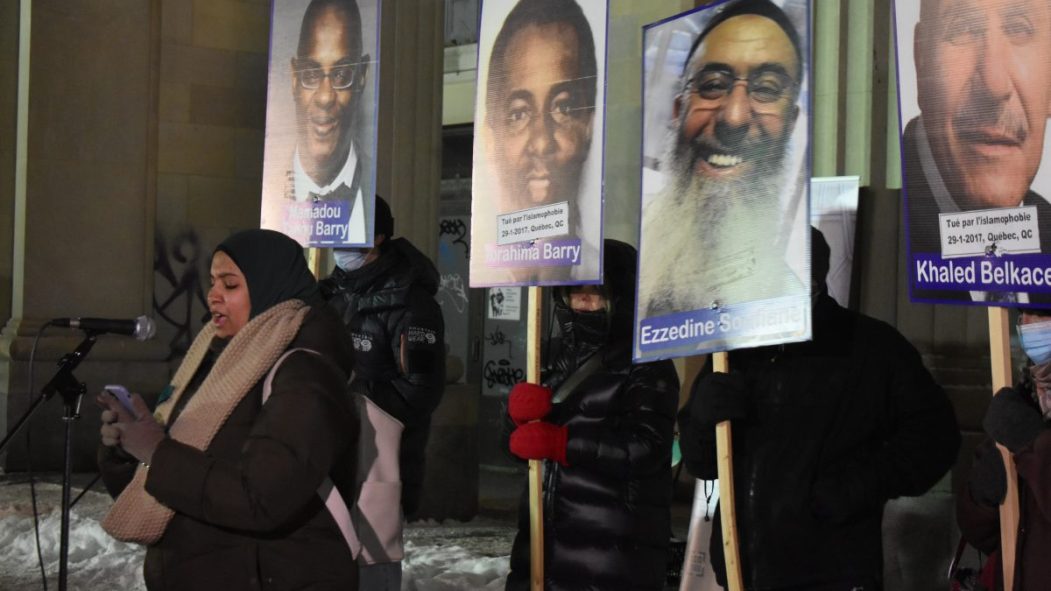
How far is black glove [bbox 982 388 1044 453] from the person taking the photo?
3643 millimetres

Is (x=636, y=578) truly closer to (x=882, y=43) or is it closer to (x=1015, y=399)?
(x=1015, y=399)

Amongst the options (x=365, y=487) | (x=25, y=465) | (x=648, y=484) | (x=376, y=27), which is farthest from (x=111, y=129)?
(x=365, y=487)

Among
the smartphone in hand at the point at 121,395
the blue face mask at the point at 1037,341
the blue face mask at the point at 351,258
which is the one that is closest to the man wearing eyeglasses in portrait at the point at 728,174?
the blue face mask at the point at 1037,341

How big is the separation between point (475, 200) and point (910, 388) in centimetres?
206

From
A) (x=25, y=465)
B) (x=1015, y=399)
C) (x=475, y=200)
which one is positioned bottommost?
(x=25, y=465)

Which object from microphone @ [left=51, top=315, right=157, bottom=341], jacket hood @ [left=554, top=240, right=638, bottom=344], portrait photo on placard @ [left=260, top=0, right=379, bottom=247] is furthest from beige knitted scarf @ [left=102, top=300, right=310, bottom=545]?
portrait photo on placard @ [left=260, top=0, right=379, bottom=247]

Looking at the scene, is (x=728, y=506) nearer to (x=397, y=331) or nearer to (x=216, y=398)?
(x=216, y=398)

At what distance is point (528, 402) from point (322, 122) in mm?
2655

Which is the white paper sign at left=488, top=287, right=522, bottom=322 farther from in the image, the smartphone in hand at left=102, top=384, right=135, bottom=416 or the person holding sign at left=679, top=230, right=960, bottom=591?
the smartphone in hand at left=102, top=384, right=135, bottom=416

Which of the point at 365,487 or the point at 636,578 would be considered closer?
the point at 365,487

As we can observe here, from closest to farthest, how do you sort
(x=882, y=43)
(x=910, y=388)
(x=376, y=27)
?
(x=910, y=388) < (x=376, y=27) < (x=882, y=43)

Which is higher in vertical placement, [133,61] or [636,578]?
[133,61]

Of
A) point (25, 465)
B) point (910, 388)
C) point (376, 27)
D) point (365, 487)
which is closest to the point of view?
point (365, 487)

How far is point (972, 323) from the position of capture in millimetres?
7105
